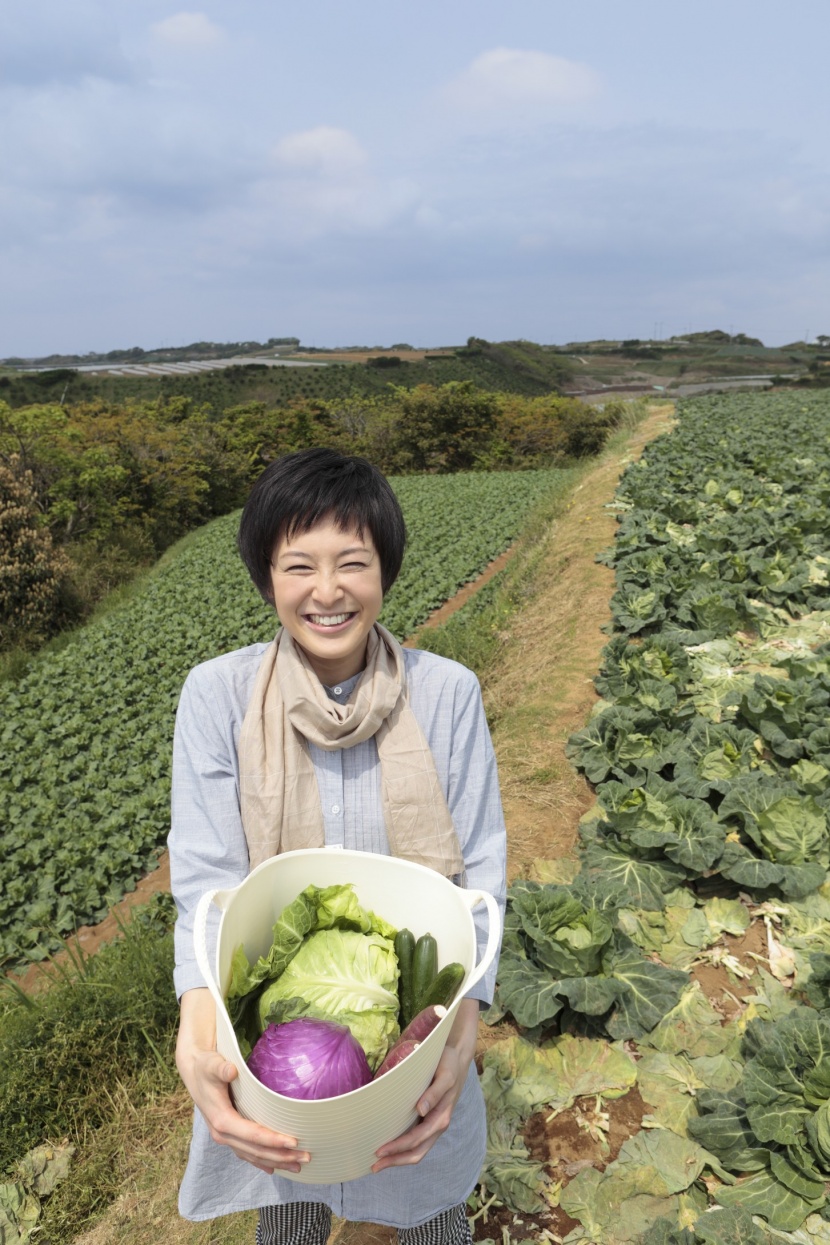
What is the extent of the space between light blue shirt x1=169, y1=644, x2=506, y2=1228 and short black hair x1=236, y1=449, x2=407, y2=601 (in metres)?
0.26

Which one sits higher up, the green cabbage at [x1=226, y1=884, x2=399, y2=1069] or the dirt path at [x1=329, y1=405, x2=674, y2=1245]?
the green cabbage at [x1=226, y1=884, x2=399, y2=1069]

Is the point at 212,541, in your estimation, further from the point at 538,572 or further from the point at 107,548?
the point at 538,572

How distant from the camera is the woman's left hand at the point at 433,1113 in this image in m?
1.25

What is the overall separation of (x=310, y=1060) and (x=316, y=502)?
1.01m

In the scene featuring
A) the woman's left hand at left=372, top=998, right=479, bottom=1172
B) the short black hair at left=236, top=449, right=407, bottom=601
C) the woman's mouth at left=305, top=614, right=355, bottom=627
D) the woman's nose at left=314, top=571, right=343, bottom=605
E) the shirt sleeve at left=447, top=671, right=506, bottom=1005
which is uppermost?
the short black hair at left=236, top=449, right=407, bottom=601

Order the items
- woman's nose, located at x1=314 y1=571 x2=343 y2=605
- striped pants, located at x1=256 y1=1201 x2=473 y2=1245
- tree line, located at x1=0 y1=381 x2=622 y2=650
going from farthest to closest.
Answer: tree line, located at x1=0 y1=381 x2=622 y2=650, striped pants, located at x1=256 y1=1201 x2=473 y2=1245, woman's nose, located at x1=314 y1=571 x2=343 y2=605

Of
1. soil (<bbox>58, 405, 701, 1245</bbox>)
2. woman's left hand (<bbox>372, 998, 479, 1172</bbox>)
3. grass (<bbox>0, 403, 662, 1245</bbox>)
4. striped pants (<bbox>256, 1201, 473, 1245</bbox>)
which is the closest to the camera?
woman's left hand (<bbox>372, 998, 479, 1172</bbox>)

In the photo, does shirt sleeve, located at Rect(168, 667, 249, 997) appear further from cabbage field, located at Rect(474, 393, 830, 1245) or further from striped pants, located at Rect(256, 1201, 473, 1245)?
cabbage field, located at Rect(474, 393, 830, 1245)

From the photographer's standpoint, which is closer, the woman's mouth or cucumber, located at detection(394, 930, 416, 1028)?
cucumber, located at detection(394, 930, 416, 1028)

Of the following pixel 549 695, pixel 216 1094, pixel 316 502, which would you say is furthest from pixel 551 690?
pixel 216 1094

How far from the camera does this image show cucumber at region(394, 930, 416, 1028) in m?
1.38

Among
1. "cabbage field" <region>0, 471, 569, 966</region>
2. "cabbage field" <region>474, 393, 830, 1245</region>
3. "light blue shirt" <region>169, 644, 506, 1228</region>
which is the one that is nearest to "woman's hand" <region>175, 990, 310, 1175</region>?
"light blue shirt" <region>169, 644, 506, 1228</region>

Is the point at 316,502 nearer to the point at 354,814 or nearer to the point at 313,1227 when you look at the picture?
the point at 354,814

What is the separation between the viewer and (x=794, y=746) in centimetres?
416
